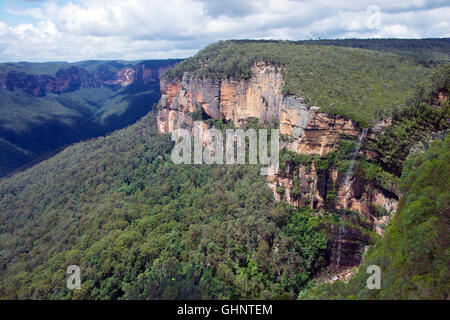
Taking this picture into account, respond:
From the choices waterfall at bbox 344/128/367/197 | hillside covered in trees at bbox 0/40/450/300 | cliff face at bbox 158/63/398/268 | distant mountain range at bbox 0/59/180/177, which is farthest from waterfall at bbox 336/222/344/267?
distant mountain range at bbox 0/59/180/177

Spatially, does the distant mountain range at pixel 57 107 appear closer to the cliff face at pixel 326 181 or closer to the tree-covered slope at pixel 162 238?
the tree-covered slope at pixel 162 238

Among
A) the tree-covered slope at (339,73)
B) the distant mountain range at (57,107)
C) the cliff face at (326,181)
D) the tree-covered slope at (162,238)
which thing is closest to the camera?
the tree-covered slope at (162,238)

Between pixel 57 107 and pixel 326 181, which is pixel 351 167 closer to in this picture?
pixel 326 181

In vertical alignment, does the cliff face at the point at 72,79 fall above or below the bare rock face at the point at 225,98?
above

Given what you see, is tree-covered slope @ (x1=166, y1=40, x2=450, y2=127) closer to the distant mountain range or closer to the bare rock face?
the bare rock face

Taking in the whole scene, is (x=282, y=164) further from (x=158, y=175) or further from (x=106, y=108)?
(x=106, y=108)

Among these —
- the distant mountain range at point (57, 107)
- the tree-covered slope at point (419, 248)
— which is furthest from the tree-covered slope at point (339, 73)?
the distant mountain range at point (57, 107)

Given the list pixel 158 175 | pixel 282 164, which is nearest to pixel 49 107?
pixel 158 175
